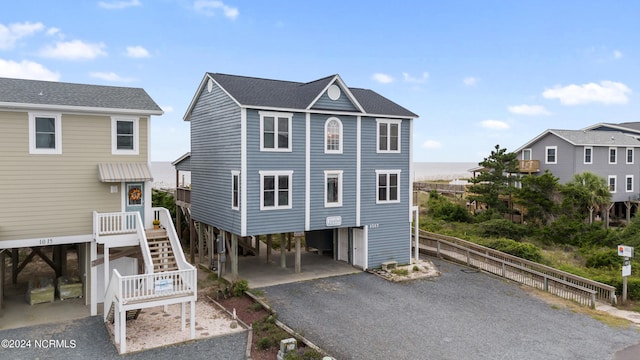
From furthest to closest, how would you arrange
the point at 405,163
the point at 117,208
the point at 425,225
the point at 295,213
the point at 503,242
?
the point at 425,225 < the point at 503,242 < the point at 405,163 < the point at 295,213 < the point at 117,208

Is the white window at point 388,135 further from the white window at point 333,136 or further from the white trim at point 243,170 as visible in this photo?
the white trim at point 243,170

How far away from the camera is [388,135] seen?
21094 millimetres

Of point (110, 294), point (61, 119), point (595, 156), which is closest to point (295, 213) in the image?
point (110, 294)

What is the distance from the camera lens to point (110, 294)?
13672mm

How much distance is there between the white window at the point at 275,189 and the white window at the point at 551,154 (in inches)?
1018

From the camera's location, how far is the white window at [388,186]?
824 inches

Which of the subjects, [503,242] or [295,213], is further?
[503,242]

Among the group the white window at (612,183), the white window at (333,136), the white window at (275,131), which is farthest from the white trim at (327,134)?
the white window at (612,183)

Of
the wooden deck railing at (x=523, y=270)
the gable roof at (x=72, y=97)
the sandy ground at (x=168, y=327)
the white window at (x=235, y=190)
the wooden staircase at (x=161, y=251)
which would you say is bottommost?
the sandy ground at (x=168, y=327)

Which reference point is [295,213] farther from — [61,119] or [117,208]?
[61,119]

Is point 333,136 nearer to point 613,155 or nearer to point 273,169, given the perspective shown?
point 273,169

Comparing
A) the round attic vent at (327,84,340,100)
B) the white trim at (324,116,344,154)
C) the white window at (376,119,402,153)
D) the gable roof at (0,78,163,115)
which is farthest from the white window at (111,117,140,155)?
the white window at (376,119,402,153)

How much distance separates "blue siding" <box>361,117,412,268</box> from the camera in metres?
20.5

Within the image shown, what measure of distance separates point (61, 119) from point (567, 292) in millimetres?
19296
